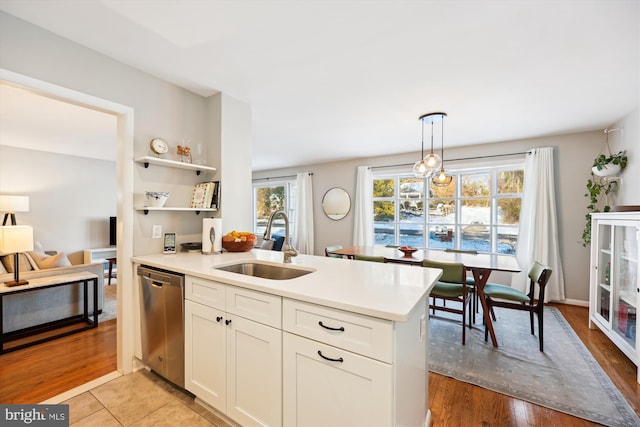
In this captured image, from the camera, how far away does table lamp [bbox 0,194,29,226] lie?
13.6 feet

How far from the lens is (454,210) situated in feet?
15.6

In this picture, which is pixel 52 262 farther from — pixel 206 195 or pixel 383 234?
pixel 383 234

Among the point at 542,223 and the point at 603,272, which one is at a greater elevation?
the point at 542,223

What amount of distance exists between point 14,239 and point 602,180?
650cm

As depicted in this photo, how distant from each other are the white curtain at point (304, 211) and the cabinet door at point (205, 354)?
4.27 metres

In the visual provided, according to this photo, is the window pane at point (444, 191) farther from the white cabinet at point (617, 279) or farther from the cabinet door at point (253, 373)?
the cabinet door at point (253, 373)

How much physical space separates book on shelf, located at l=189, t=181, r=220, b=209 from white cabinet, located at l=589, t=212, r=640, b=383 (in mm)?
3559

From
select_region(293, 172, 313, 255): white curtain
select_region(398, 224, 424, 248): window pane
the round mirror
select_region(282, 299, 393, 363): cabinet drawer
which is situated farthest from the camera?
select_region(293, 172, 313, 255): white curtain

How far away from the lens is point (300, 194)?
20.0 feet

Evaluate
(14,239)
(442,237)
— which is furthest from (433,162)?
(14,239)

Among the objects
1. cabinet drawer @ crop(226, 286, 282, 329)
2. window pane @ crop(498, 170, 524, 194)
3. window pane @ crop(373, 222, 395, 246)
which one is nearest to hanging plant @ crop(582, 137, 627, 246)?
window pane @ crop(498, 170, 524, 194)

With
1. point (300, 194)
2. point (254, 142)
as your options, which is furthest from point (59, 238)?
point (300, 194)

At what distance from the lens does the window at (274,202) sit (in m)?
6.52

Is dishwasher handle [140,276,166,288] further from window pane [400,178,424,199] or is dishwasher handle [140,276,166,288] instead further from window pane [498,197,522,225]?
window pane [498,197,522,225]
